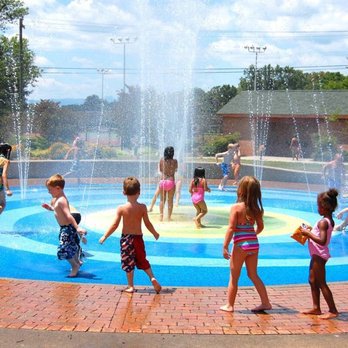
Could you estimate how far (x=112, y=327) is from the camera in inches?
211

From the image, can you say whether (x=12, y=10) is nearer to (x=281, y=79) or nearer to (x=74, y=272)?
(x=74, y=272)

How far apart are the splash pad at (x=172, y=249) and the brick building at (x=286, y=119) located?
28695mm

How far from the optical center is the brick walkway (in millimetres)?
5379

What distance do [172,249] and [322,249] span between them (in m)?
4.02

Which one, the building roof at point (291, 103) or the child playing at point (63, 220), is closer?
the child playing at point (63, 220)

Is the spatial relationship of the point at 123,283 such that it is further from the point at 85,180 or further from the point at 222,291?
the point at 85,180

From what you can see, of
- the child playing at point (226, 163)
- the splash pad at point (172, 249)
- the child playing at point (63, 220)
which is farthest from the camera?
the child playing at point (226, 163)

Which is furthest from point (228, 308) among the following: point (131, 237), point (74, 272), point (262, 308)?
point (74, 272)

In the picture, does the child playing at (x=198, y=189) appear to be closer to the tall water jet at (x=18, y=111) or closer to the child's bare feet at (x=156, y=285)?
the child's bare feet at (x=156, y=285)

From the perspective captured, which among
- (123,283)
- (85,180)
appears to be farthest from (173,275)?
(85,180)

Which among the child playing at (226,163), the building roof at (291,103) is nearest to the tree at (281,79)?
the building roof at (291,103)

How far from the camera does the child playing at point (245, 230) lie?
19.0ft

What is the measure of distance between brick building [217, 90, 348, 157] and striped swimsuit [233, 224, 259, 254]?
35.8m

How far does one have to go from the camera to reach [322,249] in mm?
5887
